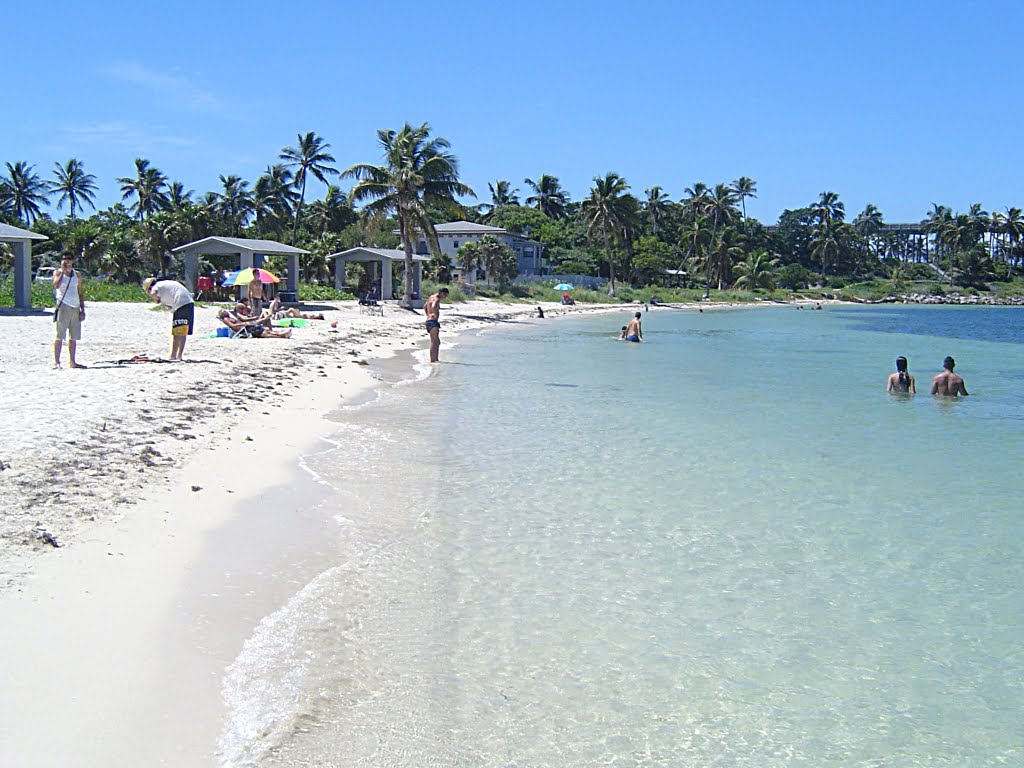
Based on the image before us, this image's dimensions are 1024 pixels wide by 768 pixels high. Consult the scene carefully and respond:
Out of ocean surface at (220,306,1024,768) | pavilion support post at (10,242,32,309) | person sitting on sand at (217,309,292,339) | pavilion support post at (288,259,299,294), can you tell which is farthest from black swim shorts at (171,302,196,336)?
pavilion support post at (288,259,299,294)

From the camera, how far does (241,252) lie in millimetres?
32312

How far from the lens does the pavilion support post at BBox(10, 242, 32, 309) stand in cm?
2466

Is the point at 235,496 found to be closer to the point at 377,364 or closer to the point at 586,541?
the point at 586,541

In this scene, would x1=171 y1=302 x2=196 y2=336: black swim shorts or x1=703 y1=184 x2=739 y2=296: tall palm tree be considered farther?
x1=703 y1=184 x2=739 y2=296: tall palm tree

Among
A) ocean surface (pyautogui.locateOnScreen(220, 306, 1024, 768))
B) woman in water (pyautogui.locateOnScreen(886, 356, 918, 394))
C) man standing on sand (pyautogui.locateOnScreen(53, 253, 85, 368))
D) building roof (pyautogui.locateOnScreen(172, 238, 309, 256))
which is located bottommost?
ocean surface (pyautogui.locateOnScreen(220, 306, 1024, 768))

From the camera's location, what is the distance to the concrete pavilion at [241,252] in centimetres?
3253

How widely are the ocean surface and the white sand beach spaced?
30 centimetres

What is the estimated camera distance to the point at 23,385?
1089 centimetres

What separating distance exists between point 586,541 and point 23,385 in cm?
755

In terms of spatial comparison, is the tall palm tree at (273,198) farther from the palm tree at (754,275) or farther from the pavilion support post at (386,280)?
the palm tree at (754,275)

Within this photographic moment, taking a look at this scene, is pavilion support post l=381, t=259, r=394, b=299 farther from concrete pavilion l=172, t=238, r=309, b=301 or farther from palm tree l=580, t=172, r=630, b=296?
palm tree l=580, t=172, r=630, b=296

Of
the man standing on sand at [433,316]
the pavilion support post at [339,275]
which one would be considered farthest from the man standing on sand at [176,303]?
the pavilion support post at [339,275]

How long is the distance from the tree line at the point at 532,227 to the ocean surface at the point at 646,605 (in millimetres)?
29396

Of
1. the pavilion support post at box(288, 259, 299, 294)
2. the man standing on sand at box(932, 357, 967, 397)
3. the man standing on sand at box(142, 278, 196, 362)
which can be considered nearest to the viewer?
the man standing on sand at box(142, 278, 196, 362)
